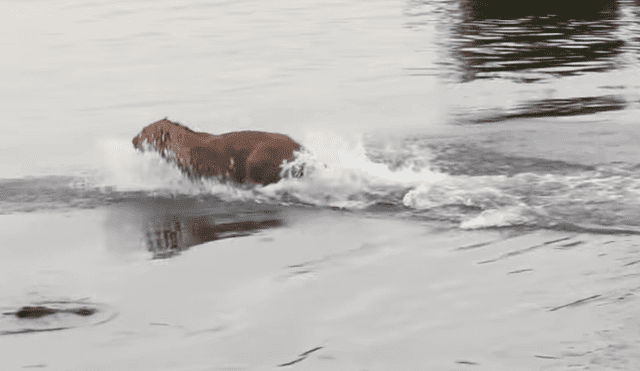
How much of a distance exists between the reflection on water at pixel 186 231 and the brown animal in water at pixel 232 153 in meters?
0.62

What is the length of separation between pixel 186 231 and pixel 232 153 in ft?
3.46

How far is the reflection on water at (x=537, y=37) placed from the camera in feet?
49.6

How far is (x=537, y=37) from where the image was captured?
18609 mm

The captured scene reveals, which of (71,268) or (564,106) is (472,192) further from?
(564,106)

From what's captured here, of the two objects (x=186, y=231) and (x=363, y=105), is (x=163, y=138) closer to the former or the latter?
(x=186, y=231)

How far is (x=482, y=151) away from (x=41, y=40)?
47.6ft

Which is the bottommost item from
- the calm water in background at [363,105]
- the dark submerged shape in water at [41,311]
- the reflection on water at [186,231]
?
the dark submerged shape in water at [41,311]

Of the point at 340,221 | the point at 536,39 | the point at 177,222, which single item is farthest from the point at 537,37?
the point at 177,222

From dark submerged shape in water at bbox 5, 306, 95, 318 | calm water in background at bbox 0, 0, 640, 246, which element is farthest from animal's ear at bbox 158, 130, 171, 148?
dark submerged shape in water at bbox 5, 306, 95, 318

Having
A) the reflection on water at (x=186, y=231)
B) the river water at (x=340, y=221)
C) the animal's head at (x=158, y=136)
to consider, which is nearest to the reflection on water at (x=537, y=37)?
the river water at (x=340, y=221)

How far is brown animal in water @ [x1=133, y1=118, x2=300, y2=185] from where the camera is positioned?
7910 mm

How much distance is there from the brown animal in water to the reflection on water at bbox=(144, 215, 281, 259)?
2.05 feet

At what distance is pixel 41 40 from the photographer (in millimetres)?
21203

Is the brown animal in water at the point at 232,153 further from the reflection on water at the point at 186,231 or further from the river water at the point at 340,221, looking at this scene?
the reflection on water at the point at 186,231
